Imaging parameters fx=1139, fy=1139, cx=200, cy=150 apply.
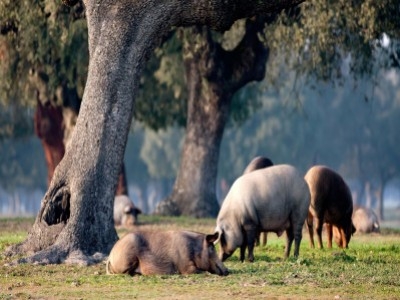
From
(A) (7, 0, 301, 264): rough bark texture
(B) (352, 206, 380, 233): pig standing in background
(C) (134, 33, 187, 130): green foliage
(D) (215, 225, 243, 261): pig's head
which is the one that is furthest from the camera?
(C) (134, 33, 187, 130): green foliage

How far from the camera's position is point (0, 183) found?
293ft

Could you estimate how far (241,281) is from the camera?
15672 mm

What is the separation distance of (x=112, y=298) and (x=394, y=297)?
3522 millimetres

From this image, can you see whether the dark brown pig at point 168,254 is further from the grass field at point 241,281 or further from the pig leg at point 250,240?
the pig leg at point 250,240

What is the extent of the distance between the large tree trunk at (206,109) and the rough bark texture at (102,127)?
16.5m

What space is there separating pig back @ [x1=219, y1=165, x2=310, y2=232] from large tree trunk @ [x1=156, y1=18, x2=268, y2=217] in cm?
1744

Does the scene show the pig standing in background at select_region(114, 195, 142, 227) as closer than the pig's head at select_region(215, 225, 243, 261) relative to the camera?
No

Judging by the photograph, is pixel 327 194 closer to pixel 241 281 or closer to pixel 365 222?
pixel 241 281

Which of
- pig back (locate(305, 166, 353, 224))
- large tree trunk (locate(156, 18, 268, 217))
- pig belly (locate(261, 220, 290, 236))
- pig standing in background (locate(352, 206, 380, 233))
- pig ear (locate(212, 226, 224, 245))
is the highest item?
large tree trunk (locate(156, 18, 268, 217))

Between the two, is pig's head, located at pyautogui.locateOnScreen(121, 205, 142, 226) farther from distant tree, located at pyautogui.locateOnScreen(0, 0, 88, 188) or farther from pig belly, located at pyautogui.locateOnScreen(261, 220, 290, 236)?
pig belly, located at pyautogui.locateOnScreen(261, 220, 290, 236)

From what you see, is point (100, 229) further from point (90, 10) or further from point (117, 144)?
point (90, 10)

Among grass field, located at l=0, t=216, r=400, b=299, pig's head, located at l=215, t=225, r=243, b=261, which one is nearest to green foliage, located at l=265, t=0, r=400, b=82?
grass field, located at l=0, t=216, r=400, b=299

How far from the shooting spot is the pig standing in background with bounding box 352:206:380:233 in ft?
108

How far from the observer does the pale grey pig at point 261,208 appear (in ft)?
62.4
